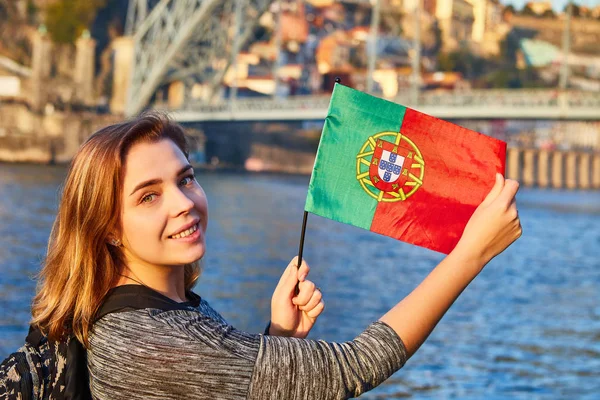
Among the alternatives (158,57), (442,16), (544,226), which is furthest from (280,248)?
(442,16)

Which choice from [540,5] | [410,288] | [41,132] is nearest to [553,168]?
[41,132]

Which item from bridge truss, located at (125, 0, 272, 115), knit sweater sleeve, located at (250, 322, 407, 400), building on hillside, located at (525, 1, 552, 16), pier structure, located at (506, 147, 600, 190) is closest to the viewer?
knit sweater sleeve, located at (250, 322, 407, 400)

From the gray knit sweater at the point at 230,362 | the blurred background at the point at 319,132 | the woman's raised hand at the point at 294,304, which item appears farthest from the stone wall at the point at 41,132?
the gray knit sweater at the point at 230,362

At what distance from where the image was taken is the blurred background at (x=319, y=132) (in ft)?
26.2

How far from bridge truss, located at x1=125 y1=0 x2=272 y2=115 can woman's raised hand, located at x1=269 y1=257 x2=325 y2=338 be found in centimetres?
3162

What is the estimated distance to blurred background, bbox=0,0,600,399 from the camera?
799 cm

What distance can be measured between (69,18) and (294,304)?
42816 mm

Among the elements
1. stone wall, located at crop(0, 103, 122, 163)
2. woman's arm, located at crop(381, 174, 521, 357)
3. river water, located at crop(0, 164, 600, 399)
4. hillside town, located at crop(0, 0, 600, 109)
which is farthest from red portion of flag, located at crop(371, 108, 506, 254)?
stone wall, located at crop(0, 103, 122, 163)

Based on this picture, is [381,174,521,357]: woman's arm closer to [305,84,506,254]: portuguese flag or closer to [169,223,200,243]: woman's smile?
[305,84,506,254]: portuguese flag

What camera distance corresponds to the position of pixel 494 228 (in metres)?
1.25

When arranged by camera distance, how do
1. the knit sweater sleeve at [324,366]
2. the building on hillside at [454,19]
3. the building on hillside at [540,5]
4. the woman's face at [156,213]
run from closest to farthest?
the knit sweater sleeve at [324,366] < the woman's face at [156,213] < the building on hillside at [454,19] < the building on hillside at [540,5]

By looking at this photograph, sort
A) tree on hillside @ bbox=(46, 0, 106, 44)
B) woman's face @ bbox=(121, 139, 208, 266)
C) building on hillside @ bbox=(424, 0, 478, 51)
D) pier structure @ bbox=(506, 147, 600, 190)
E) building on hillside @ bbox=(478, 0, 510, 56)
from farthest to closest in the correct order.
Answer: building on hillside @ bbox=(424, 0, 478, 51) < building on hillside @ bbox=(478, 0, 510, 56) < pier structure @ bbox=(506, 147, 600, 190) < tree on hillside @ bbox=(46, 0, 106, 44) < woman's face @ bbox=(121, 139, 208, 266)

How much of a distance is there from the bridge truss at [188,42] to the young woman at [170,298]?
31651mm

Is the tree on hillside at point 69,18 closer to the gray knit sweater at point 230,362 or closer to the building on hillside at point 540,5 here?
the gray knit sweater at point 230,362
